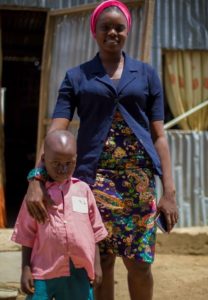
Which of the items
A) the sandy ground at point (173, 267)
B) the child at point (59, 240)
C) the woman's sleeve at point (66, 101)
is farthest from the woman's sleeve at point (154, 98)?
the sandy ground at point (173, 267)

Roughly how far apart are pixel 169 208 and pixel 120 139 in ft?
1.37

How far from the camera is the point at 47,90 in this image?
4.89 meters

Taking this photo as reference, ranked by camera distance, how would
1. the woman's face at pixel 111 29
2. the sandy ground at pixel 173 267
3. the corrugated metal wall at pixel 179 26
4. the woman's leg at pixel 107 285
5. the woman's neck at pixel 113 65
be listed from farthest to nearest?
the corrugated metal wall at pixel 179 26 → the sandy ground at pixel 173 267 → the woman's leg at pixel 107 285 → the woman's neck at pixel 113 65 → the woman's face at pixel 111 29

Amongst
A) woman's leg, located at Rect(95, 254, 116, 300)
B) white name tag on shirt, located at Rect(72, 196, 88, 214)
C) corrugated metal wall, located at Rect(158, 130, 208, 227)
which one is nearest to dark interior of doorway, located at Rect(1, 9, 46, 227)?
corrugated metal wall, located at Rect(158, 130, 208, 227)

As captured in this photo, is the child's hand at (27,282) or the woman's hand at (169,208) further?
the woman's hand at (169,208)

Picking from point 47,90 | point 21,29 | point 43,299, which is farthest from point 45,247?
point 21,29

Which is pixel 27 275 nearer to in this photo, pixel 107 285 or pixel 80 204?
pixel 80 204

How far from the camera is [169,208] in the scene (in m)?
2.57

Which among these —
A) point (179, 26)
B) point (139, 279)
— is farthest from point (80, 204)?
point (179, 26)

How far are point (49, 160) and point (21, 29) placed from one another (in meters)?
5.05

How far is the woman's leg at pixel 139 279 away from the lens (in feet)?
8.72

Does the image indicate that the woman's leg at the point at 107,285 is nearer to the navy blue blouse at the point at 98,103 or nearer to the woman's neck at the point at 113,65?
the navy blue blouse at the point at 98,103

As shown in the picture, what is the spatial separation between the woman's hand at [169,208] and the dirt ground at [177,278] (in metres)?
1.34

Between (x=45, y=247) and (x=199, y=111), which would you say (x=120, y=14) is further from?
(x=199, y=111)
